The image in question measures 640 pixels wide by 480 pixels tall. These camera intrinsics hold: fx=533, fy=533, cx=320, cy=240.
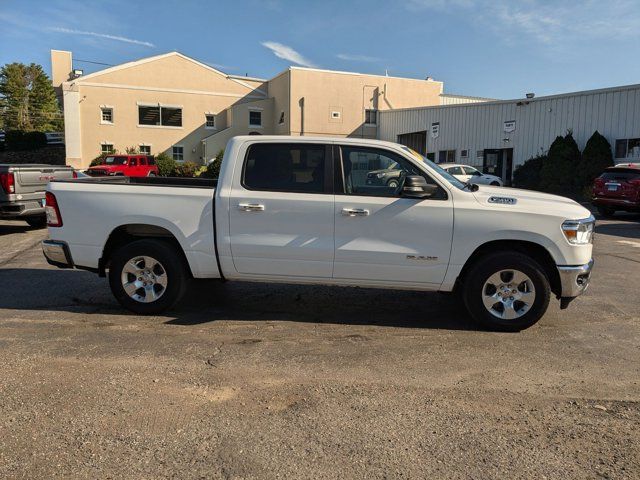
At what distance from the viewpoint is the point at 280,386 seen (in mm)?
4016

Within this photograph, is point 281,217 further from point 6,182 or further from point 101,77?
point 101,77

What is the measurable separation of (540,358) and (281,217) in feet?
8.97

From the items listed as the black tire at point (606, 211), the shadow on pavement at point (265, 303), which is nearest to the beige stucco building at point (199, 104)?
the black tire at point (606, 211)

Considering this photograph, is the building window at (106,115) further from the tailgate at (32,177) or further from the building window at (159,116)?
the tailgate at (32,177)

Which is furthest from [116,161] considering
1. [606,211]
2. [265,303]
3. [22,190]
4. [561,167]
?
[265,303]

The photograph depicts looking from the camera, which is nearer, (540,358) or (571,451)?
(571,451)

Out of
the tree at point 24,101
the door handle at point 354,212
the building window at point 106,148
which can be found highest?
the tree at point 24,101

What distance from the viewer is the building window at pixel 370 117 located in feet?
133

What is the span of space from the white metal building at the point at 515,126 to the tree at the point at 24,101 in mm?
66242

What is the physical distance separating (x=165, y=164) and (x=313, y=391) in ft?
118

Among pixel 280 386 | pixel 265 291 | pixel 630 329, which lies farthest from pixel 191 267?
pixel 630 329

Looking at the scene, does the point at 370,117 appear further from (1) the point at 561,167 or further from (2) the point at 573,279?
(2) the point at 573,279

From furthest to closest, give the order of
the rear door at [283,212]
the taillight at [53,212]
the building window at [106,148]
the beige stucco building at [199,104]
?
the building window at [106,148] → the beige stucco building at [199,104] → the taillight at [53,212] → the rear door at [283,212]

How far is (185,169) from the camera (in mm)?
36688
